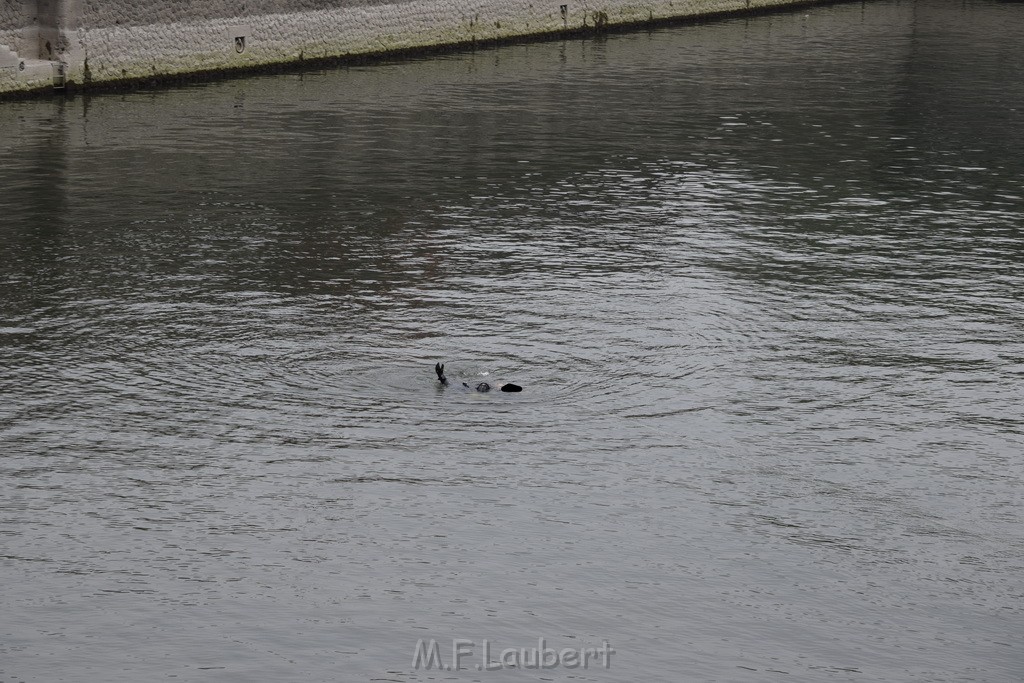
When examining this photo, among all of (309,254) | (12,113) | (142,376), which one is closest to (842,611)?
(142,376)

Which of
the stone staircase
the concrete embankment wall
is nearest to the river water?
the stone staircase

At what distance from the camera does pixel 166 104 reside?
3130cm

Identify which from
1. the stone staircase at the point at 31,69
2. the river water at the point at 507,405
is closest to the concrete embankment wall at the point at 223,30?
the stone staircase at the point at 31,69

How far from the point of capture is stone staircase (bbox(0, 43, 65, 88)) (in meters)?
30.9

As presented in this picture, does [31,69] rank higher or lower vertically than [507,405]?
higher

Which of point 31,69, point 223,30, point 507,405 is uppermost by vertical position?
point 223,30

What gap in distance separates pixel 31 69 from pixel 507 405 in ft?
66.6

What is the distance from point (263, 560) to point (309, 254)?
30.2 ft

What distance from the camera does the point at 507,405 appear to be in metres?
14.5

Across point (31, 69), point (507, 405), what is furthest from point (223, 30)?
point (507, 405)

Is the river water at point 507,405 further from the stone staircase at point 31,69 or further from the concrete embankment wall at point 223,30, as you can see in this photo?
the concrete embankment wall at point 223,30

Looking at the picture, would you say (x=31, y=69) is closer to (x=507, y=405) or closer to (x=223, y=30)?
(x=223, y=30)

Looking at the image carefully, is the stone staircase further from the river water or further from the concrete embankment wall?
the river water

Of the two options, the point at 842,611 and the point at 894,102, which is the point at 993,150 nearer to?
the point at 894,102
